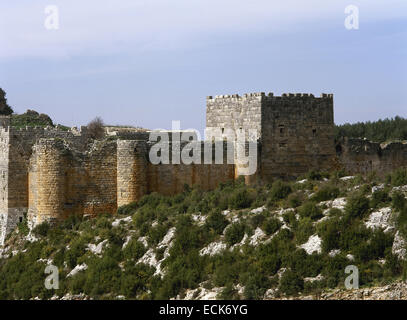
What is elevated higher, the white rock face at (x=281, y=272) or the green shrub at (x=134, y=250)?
the green shrub at (x=134, y=250)

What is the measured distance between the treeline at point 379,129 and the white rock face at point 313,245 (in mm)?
21814

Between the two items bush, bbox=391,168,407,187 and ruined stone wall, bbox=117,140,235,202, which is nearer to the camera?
bush, bbox=391,168,407,187

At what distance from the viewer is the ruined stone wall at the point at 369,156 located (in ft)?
113

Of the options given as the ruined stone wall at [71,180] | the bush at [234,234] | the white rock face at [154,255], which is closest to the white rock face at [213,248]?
the bush at [234,234]

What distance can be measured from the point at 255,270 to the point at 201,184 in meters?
7.31

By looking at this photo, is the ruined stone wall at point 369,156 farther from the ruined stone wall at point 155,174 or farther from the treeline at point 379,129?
the treeline at point 379,129

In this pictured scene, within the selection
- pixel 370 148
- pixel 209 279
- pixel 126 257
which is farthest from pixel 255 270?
pixel 370 148

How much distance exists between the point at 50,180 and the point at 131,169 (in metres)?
2.69

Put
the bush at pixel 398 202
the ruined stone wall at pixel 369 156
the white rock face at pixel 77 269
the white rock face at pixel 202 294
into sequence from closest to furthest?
the white rock face at pixel 202 294, the bush at pixel 398 202, the white rock face at pixel 77 269, the ruined stone wall at pixel 369 156

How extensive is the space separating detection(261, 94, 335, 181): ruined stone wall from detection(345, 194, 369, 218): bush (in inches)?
243

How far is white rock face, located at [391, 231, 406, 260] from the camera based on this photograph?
24.3 metres

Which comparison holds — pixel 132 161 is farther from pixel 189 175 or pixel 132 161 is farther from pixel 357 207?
pixel 357 207

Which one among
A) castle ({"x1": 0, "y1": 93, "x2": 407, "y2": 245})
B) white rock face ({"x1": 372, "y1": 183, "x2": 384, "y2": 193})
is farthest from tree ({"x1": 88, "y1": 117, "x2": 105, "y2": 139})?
white rock face ({"x1": 372, "y1": 183, "x2": 384, "y2": 193})

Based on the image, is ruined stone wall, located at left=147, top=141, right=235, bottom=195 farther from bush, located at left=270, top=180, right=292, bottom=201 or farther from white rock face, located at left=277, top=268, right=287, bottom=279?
white rock face, located at left=277, top=268, right=287, bottom=279
